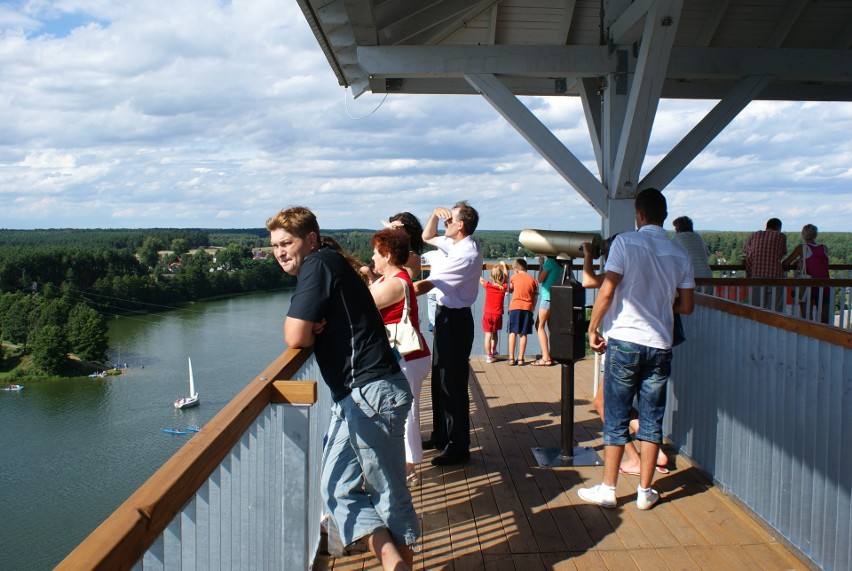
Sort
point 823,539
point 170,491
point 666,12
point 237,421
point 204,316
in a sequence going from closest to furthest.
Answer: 1. point 170,491
2. point 237,421
3. point 823,539
4. point 666,12
5. point 204,316

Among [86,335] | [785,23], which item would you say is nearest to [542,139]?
[785,23]

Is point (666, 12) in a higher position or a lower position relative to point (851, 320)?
higher

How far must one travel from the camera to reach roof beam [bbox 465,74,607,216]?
6.16 meters

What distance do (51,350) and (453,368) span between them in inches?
2758

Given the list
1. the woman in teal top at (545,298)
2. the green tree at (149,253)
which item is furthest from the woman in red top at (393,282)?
the green tree at (149,253)

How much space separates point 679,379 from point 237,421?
3365 mm

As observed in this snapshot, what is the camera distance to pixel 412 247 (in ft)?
13.9

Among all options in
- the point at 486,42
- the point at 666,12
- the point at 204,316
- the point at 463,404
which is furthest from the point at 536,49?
the point at 204,316

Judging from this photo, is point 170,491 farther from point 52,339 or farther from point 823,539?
point 52,339

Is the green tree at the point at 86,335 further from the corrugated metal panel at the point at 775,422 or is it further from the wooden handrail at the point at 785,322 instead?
the wooden handrail at the point at 785,322

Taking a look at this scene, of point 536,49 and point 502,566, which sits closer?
point 502,566

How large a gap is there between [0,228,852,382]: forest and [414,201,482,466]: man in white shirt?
188ft

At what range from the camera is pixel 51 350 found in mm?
64875

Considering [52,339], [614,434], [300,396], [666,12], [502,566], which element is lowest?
[52,339]
